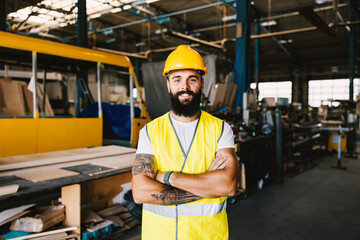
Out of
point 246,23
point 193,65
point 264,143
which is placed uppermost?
point 246,23

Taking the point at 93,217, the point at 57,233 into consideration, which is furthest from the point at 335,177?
the point at 57,233

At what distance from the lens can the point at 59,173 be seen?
2760 millimetres

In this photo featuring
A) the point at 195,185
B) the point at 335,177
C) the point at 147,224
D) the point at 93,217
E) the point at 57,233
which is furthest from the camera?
the point at 335,177

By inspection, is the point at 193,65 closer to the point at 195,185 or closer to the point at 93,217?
the point at 195,185

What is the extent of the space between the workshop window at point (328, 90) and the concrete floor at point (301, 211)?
802 inches

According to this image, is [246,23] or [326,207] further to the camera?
[246,23]

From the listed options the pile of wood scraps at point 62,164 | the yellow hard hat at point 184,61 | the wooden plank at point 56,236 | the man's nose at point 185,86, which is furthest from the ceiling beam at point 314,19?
the wooden plank at point 56,236

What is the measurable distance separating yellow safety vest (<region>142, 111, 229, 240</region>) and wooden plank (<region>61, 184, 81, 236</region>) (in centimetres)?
149

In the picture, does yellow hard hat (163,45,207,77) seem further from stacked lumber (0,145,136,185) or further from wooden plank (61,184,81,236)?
wooden plank (61,184,81,236)

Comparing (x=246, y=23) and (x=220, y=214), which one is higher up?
(x=246, y=23)

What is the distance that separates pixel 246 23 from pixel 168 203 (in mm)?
6673

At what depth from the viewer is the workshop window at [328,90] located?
2434cm

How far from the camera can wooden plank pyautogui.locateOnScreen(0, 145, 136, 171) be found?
9.75 feet

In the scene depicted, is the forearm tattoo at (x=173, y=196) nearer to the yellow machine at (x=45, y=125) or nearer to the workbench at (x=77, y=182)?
the workbench at (x=77, y=182)
